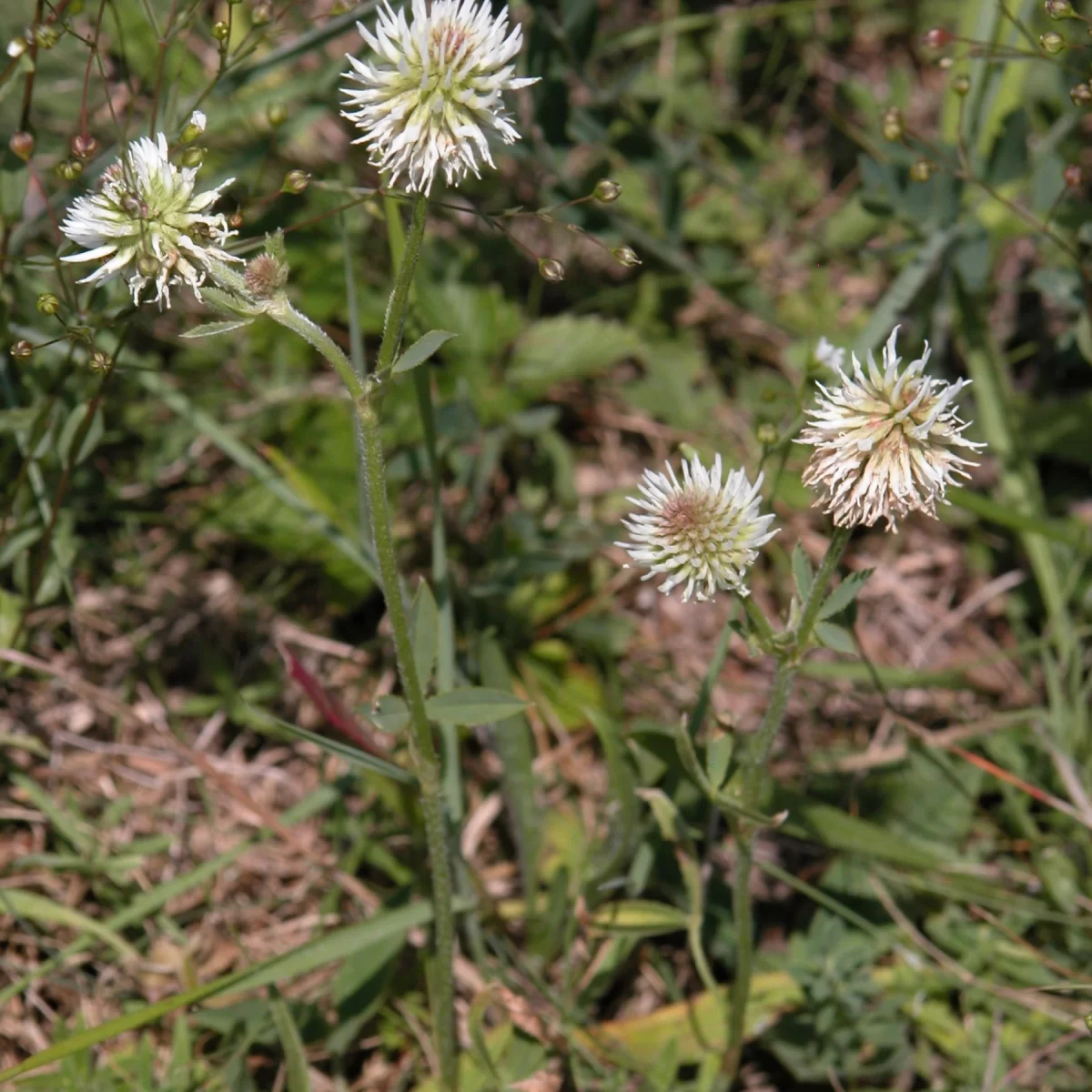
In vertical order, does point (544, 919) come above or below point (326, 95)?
below

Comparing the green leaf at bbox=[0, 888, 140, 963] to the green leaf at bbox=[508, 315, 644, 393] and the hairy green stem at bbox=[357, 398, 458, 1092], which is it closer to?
the hairy green stem at bbox=[357, 398, 458, 1092]

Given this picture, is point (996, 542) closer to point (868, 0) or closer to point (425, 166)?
point (868, 0)

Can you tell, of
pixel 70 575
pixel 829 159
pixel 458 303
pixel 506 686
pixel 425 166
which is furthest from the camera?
pixel 829 159

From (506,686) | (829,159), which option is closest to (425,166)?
(506,686)

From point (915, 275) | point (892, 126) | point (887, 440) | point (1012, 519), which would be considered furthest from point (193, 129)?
point (1012, 519)

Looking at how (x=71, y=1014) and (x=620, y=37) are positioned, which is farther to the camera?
(x=620, y=37)

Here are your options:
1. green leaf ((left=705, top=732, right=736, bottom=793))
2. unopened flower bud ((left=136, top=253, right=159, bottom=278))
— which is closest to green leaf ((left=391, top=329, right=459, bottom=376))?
unopened flower bud ((left=136, top=253, right=159, bottom=278))

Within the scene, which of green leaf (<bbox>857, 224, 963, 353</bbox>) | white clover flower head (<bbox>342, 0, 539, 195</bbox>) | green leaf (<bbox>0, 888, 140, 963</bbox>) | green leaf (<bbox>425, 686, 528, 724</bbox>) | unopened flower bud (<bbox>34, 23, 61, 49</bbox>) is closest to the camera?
white clover flower head (<bbox>342, 0, 539, 195</bbox>)
